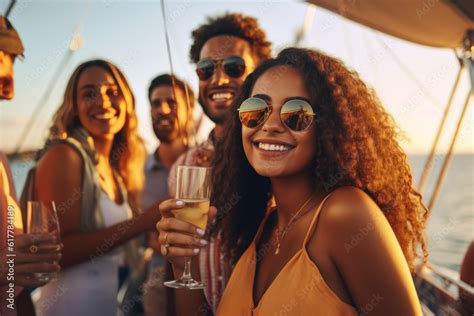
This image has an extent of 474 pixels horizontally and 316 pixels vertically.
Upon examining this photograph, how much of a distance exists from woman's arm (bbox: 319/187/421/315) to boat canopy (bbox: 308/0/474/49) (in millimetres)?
2384

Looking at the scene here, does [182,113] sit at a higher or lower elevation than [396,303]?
higher

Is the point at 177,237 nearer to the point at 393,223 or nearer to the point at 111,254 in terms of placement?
the point at 393,223

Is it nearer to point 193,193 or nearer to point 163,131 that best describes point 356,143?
point 193,193

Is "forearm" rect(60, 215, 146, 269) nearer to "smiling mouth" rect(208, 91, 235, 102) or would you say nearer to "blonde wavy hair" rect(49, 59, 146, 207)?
"blonde wavy hair" rect(49, 59, 146, 207)

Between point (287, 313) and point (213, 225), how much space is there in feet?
3.00

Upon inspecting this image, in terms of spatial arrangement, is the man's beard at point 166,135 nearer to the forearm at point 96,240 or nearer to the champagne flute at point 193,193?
the forearm at point 96,240

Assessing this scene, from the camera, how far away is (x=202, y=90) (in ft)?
10.9

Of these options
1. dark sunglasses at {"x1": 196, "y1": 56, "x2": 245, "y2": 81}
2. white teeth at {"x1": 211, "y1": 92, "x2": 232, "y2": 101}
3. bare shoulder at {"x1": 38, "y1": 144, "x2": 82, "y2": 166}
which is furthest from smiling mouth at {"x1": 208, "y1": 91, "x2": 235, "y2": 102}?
bare shoulder at {"x1": 38, "y1": 144, "x2": 82, "y2": 166}

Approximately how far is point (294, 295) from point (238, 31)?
80.2 inches

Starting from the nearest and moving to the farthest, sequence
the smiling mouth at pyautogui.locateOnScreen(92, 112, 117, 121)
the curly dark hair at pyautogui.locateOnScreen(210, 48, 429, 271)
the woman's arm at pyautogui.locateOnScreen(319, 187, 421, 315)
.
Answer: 1. the woman's arm at pyautogui.locateOnScreen(319, 187, 421, 315)
2. the curly dark hair at pyautogui.locateOnScreen(210, 48, 429, 271)
3. the smiling mouth at pyautogui.locateOnScreen(92, 112, 117, 121)

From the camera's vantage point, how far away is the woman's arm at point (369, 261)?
1741 mm

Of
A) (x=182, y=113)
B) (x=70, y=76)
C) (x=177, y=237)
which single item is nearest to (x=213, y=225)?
(x=177, y=237)

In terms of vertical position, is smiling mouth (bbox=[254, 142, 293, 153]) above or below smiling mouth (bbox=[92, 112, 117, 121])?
below

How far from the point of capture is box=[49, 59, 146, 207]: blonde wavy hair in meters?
3.29
